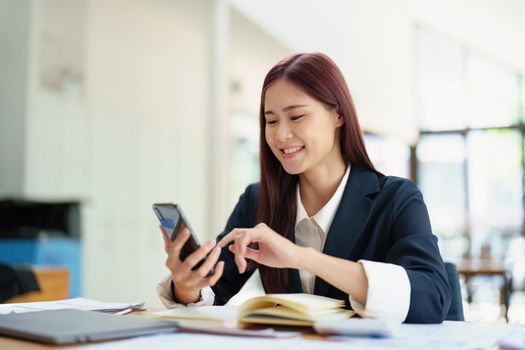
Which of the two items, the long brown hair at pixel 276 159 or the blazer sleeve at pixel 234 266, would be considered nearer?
the long brown hair at pixel 276 159

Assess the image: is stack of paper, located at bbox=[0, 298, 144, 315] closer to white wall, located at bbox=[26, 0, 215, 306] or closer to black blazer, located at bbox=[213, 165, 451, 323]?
black blazer, located at bbox=[213, 165, 451, 323]

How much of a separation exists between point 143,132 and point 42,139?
1436 mm

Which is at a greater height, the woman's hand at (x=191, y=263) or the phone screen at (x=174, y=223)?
the phone screen at (x=174, y=223)

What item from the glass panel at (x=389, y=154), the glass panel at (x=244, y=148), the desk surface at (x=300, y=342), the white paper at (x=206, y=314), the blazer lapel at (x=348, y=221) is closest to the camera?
the desk surface at (x=300, y=342)

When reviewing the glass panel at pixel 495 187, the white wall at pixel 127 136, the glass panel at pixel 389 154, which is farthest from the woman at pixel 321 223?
the glass panel at pixel 495 187

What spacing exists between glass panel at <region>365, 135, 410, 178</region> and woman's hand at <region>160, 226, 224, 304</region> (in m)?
8.90

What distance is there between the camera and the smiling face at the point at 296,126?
1598mm

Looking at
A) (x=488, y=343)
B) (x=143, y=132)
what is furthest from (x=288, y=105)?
(x=143, y=132)

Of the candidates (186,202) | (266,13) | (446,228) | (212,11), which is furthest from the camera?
(446,228)

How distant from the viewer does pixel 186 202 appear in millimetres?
7727

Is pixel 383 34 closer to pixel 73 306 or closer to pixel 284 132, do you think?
pixel 284 132

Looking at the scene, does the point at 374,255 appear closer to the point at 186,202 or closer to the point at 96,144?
the point at 96,144

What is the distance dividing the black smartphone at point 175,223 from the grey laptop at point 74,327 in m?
0.19

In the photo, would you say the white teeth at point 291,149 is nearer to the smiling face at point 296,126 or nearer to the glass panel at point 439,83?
the smiling face at point 296,126
